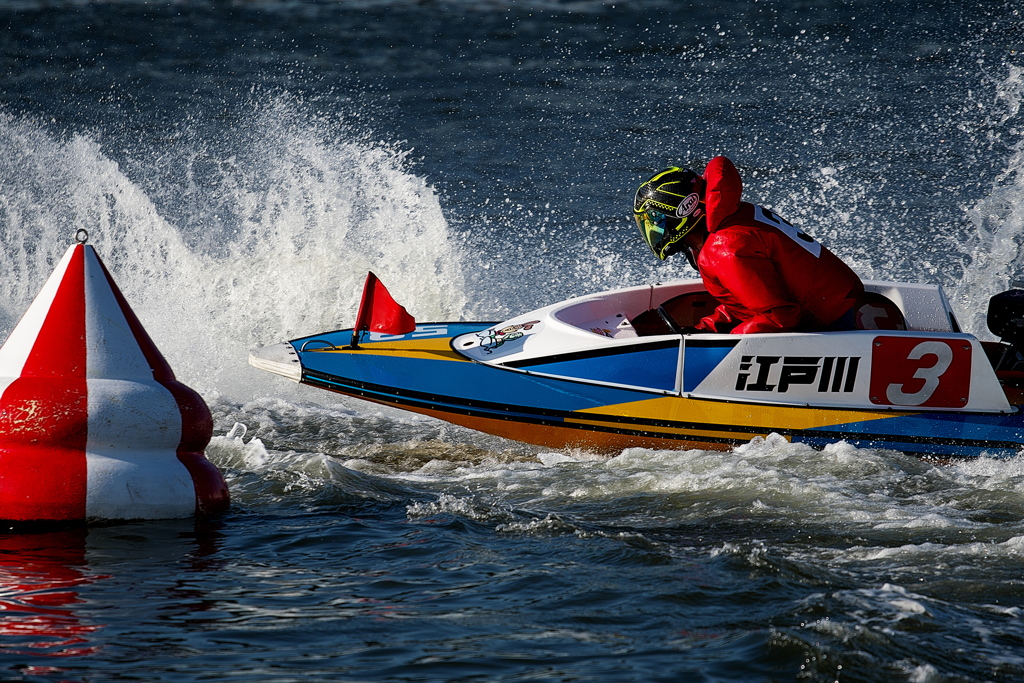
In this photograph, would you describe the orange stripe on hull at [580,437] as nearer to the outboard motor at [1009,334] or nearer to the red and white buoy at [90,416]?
the outboard motor at [1009,334]

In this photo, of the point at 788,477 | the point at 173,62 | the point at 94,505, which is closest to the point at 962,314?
the point at 788,477

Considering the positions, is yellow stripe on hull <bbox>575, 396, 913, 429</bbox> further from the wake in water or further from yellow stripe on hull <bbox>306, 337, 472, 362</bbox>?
the wake in water

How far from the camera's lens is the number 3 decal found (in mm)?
5238

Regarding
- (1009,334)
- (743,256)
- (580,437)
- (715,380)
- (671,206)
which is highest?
(671,206)

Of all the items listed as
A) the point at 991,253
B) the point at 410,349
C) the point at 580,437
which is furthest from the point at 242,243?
the point at 991,253

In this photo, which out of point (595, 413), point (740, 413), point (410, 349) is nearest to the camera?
point (740, 413)

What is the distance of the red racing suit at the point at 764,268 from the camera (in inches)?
211

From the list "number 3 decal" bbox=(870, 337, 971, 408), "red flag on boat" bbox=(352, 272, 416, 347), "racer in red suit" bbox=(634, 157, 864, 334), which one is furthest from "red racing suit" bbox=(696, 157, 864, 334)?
"red flag on boat" bbox=(352, 272, 416, 347)

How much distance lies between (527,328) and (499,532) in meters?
1.90

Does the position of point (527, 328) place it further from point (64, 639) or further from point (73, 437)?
point (64, 639)

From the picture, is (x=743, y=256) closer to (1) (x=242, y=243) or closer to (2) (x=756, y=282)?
(2) (x=756, y=282)

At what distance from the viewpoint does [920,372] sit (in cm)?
529

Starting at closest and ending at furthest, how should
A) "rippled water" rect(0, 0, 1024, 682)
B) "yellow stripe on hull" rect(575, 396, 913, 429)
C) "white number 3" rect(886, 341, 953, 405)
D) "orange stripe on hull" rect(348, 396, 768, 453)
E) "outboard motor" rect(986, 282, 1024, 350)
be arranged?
"rippled water" rect(0, 0, 1024, 682) < "white number 3" rect(886, 341, 953, 405) < "yellow stripe on hull" rect(575, 396, 913, 429) < "orange stripe on hull" rect(348, 396, 768, 453) < "outboard motor" rect(986, 282, 1024, 350)

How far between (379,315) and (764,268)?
2.20m
